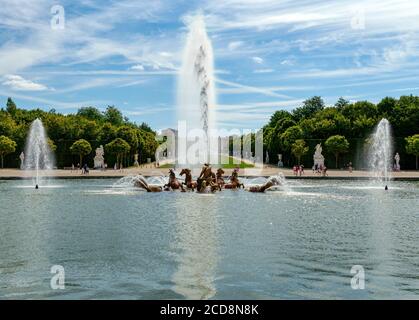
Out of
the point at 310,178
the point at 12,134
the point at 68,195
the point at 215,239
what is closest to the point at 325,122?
the point at 310,178

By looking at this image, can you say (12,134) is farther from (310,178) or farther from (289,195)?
(289,195)

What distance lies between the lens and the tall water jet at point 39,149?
68062 mm

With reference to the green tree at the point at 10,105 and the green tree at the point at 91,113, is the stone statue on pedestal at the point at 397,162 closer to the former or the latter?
the green tree at the point at 10,105

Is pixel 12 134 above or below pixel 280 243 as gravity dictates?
above

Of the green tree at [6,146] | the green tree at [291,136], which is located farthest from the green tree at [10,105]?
the green tree at [291,136]

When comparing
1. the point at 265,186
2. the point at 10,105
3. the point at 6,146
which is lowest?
the point at 265,186

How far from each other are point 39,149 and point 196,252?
→ 61.3 m

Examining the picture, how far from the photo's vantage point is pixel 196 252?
12617 mm

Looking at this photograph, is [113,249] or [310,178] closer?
[113,249]

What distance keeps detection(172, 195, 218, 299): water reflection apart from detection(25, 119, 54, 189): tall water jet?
1977 inches

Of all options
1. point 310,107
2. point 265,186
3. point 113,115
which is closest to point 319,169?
point 265,186

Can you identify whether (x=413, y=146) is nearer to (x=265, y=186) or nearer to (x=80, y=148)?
(x=265, y=186)

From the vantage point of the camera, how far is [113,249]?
509 inches

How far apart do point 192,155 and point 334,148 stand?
1603cm
